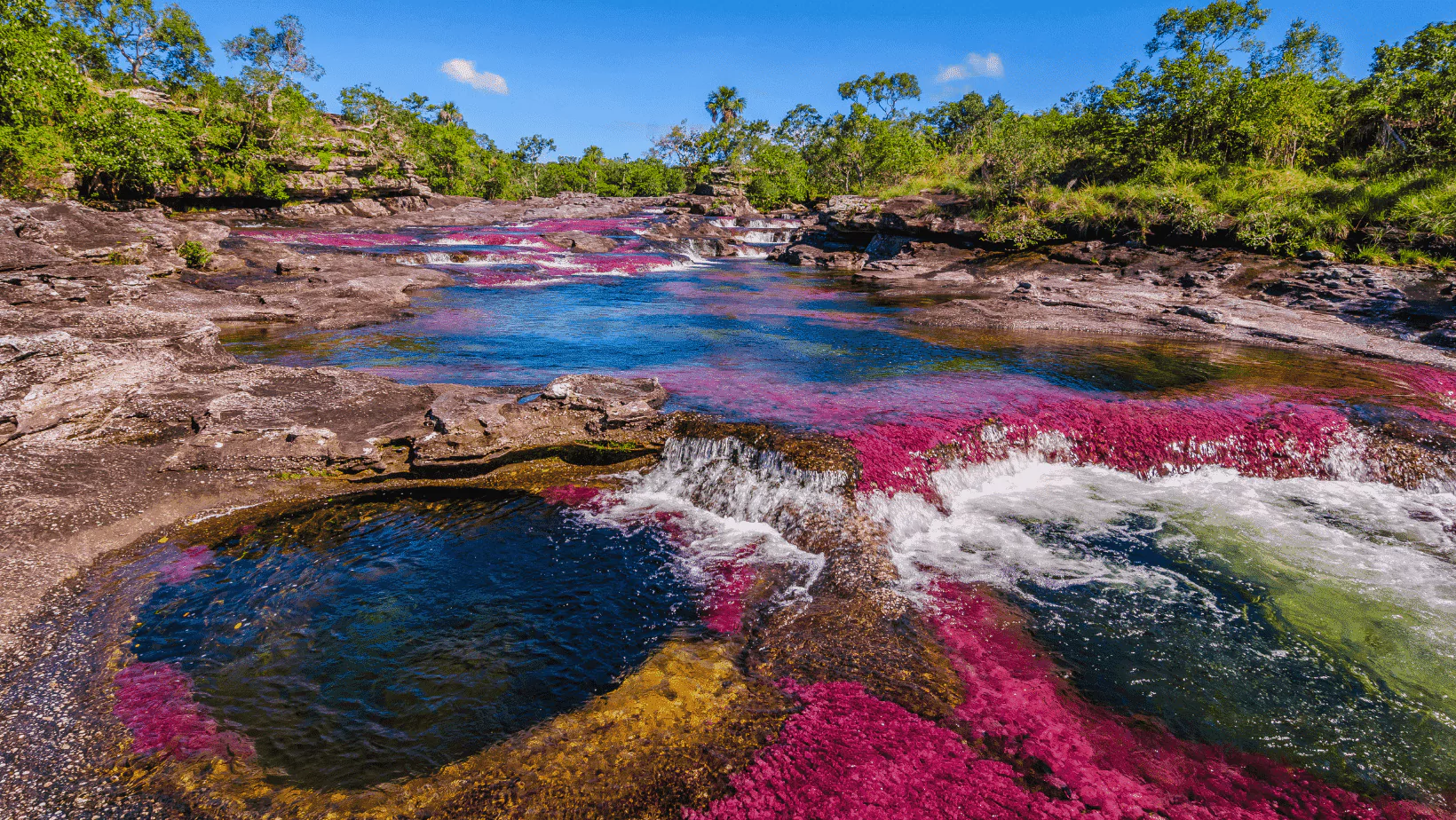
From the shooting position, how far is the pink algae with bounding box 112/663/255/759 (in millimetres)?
3863

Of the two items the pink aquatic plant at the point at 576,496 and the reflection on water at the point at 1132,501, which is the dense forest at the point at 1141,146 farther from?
the pink aquatic plant at the point at 576,496

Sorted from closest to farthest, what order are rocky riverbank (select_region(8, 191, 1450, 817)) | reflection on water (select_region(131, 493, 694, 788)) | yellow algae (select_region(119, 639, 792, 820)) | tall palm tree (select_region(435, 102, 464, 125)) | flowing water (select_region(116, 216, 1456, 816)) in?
yellow algae (select_region(119, 639, 792, 820)) < rocky riverbank (select_region(8, 191, 1450, 817)) < reflection on water (select_region(131, 493, 694, 788)) < flowing water (select_region(116, 216, 1456, 816)) < tall palm tree (select_region(435, 102, 464, 125))

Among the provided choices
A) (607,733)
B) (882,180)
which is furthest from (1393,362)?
(882,180)

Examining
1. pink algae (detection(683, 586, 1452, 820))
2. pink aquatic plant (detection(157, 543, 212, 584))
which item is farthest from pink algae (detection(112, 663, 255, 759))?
pink algae (detection(683, 586, 1452, 820))

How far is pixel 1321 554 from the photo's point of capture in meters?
7.04

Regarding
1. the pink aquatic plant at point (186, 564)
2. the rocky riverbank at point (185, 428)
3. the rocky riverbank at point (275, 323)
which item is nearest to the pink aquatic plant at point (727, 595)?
the rocky riverbank at point (185, 428)

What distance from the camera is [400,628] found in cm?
535

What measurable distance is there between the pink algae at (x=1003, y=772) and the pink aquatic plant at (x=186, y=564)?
225 inches

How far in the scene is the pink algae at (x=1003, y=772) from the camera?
3631mm

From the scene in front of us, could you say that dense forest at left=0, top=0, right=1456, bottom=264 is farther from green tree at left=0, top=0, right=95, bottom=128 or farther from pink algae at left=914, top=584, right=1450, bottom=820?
pink algae at left=914, top=584, right=1450, bottom=820

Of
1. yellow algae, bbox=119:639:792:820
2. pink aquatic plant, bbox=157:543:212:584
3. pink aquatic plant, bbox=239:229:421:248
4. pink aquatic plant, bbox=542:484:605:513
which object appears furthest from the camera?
pink aquatic plant, bbox=239:229:421:248

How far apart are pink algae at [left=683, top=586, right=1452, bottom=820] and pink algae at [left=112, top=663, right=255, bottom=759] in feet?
10.7

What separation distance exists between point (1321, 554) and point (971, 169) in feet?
102

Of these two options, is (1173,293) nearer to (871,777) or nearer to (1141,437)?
(1141,437)
